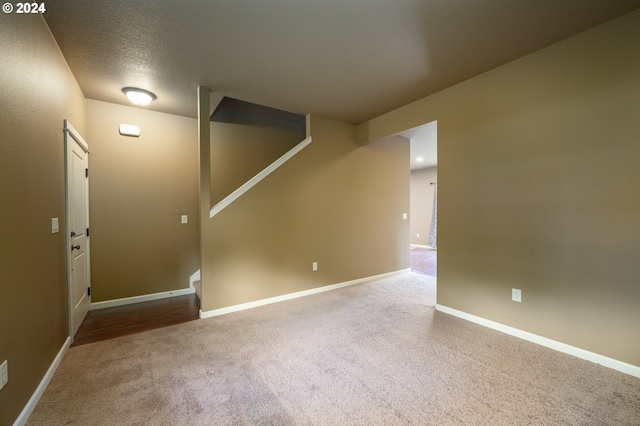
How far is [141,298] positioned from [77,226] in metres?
1.32

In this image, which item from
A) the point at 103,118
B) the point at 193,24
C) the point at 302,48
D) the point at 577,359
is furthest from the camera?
the point at 103,118

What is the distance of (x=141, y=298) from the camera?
140 inches

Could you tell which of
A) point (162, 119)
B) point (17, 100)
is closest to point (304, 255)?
point (162, 119)

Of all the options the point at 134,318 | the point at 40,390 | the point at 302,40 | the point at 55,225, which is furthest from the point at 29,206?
the point at 302,40

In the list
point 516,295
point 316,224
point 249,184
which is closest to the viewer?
point 516,295

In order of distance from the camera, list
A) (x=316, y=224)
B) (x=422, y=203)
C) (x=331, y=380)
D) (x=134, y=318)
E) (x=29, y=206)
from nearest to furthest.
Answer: (x=29, y=206)
(x=331, y=380)
(x=134, y=318)
(x=316, y=224)
(x=422, y=203)

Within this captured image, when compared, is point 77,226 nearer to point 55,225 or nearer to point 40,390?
point 55,225

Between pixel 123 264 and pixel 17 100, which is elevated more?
pixel 17 100

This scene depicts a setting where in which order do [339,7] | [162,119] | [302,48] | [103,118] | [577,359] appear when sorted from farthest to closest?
[162,119] < [103,118] < [302,48] < [577,359] < [339,7]

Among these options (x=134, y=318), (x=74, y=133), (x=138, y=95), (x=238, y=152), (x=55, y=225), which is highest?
(x=138, y=95)

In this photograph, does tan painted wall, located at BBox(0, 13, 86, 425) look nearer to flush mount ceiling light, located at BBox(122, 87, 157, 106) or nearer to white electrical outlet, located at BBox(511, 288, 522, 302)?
flush mount ceiling light, located at BBox(122, 87, 157, 106)

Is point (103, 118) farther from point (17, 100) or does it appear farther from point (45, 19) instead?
point (17, 100)

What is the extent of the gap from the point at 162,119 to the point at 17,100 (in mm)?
2252

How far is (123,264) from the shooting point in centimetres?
343
